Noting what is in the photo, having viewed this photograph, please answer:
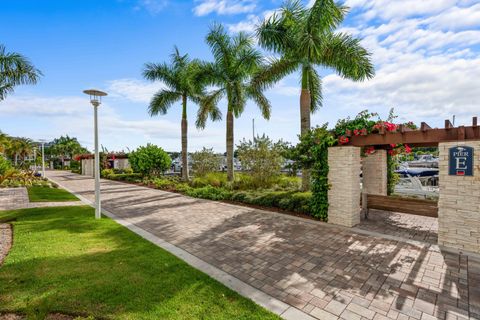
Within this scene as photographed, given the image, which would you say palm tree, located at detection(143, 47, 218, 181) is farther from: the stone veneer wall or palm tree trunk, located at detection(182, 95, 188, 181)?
the stone veneer wall

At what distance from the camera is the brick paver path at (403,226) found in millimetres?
5600

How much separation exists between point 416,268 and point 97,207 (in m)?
8.29

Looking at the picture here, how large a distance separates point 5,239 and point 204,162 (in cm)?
1201

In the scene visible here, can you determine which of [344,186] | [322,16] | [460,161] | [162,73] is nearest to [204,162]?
[162,73]

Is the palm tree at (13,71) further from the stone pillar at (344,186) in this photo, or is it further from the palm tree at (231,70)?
the stone pillar at (344,186)

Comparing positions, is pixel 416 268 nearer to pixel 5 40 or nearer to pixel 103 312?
pixel 103 312

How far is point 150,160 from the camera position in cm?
1888

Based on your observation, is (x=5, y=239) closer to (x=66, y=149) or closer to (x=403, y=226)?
(x=403, y=226)

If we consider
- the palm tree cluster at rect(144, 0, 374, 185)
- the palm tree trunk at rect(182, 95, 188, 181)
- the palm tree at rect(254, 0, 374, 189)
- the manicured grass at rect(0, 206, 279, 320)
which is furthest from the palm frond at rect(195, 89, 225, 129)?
the manicured grass at rect(0, 206, 279, 320)

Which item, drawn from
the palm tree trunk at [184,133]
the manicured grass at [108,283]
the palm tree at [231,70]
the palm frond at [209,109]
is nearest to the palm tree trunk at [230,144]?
the palm tree at [231,70]

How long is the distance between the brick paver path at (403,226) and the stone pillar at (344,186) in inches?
19.0

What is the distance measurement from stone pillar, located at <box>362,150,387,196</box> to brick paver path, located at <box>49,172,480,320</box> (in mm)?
3725

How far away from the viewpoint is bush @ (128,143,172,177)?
18906 mm

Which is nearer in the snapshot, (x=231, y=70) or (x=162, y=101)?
(x=231, y=70)
